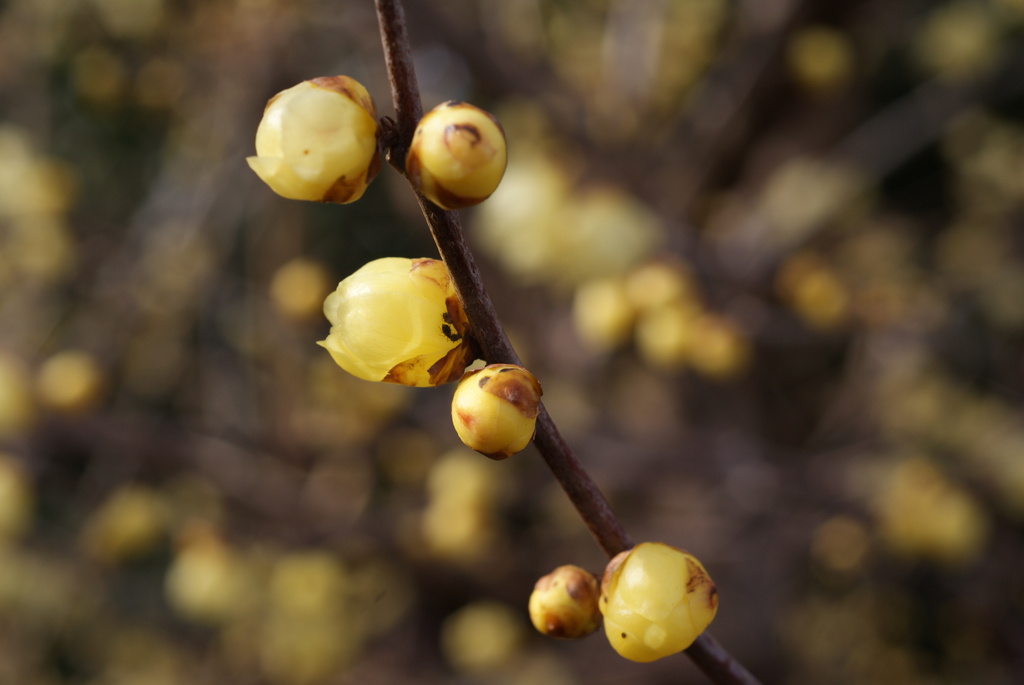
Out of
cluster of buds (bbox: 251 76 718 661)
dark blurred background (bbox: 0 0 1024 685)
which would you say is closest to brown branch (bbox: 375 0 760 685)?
cluster of buds (bbox: 251 76 718 661)

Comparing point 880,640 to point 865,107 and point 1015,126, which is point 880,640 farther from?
point 1015,126

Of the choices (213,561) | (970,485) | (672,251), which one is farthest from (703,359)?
(213,561)

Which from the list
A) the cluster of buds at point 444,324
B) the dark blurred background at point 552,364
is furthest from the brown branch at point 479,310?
the dark blurred background at point 552,364

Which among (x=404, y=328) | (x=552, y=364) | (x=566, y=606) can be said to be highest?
(x=404, y=328)

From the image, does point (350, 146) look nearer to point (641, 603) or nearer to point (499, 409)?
point (499, 409)

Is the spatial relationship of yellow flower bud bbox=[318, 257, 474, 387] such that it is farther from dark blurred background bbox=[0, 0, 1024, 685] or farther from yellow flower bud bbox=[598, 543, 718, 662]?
dark blurred background bbox=[0, 0, 1024, 685]

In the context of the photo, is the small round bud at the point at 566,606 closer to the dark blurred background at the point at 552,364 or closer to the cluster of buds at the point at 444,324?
the cluster of buds at the point at 444,324

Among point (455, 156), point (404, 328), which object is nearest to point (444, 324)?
point (404, 328)
